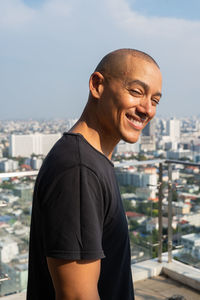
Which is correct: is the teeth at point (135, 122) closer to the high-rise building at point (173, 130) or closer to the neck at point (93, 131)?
the neck at point (93, 131)

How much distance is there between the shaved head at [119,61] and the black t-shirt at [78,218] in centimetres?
16

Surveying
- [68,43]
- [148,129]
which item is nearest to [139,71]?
[148,129]

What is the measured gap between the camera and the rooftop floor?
302 centimetres

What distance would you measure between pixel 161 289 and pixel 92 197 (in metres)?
2.78

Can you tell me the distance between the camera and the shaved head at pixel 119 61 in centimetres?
78

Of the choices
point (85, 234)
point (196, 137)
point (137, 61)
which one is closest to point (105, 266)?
point (85, 234)

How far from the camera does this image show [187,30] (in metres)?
20.1

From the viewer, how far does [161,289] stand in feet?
10.4

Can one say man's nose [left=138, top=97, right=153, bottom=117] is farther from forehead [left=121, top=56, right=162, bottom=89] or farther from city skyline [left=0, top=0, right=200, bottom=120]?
city skyline [left=0, top=0, right=200, bottom=120]

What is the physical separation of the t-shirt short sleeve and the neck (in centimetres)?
15

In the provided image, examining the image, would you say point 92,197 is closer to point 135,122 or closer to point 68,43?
point 135,122

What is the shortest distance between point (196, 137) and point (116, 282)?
591 inches

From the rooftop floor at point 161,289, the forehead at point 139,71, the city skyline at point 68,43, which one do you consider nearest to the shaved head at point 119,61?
the forehead at point 139,71

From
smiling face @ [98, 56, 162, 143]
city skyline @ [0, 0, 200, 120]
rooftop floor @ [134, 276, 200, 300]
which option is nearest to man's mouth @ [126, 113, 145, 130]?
smiling face @ [98, 56, 162, 143]
